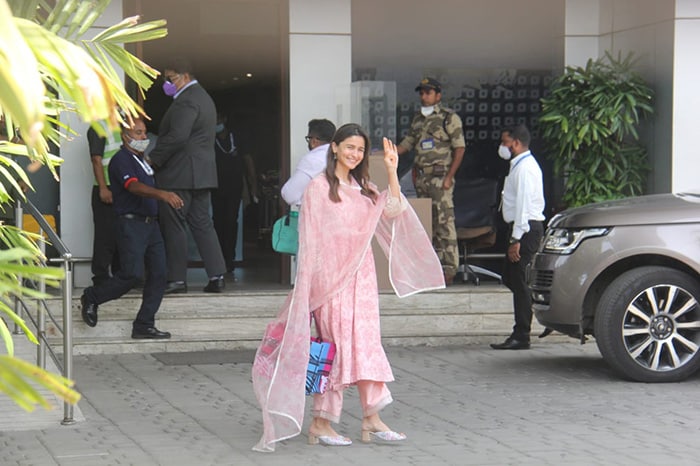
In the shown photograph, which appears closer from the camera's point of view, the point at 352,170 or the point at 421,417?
the point at 352,170

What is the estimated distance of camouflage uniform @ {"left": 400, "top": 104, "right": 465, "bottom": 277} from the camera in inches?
469

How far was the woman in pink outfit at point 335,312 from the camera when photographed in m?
6.52

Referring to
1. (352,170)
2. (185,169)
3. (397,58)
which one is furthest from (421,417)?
(397,58)

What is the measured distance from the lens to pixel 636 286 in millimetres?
8586

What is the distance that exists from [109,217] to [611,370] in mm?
4979

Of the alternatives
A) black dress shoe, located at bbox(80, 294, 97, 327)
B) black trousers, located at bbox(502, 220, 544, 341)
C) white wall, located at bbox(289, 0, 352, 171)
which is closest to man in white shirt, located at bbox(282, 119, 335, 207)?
black trousers, located at bbox(502, 220, 544, 341)

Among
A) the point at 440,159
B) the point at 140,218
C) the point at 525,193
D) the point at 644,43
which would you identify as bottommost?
the point at 140,218

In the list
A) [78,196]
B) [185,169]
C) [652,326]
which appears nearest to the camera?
[652,326]

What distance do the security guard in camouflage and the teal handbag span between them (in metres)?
2.35

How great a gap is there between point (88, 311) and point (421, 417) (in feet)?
12.6

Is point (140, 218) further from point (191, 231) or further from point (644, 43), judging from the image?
point (644, 43)

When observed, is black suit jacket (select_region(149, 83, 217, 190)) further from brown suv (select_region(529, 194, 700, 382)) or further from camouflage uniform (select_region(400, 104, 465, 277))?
brown suv (select_region(529, 194, 700, 382))

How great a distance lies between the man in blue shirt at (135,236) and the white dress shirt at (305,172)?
3.93 ft

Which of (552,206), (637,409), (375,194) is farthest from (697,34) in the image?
(375,194)
